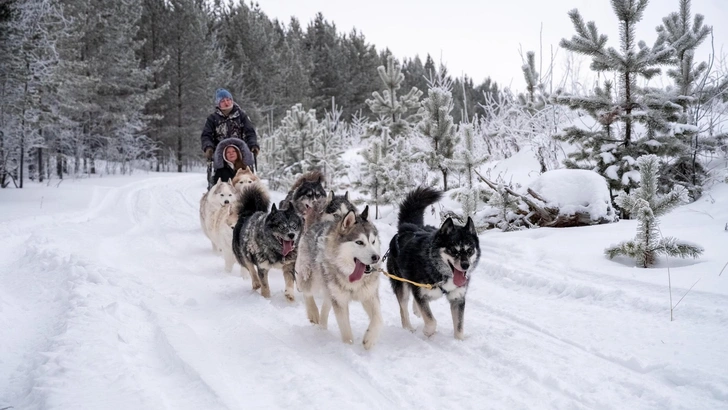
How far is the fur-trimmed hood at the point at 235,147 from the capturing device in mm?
8094

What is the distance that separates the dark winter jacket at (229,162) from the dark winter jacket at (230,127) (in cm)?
34

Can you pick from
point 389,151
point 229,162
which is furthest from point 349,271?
point 389,151

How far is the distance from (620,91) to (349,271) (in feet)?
20.6

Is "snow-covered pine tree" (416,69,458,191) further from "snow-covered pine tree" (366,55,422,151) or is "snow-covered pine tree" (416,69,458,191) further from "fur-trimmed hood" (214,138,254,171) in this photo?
"fur-trimmed hood" (214,138,254,171)

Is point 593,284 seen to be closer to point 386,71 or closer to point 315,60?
point 386,71

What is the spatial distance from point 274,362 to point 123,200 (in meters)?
11.9

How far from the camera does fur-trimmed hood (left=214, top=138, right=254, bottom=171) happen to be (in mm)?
8094

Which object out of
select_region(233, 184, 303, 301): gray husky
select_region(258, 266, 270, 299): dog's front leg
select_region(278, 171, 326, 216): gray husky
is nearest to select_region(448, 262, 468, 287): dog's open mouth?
select_region(233, 184, 303, 301): gray husky

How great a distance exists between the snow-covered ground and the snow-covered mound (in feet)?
3.16

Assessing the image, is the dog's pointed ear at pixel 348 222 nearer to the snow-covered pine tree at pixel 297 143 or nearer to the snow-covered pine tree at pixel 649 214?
the snow-covered pine tree at pixel 649 214

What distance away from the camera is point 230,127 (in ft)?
→ 27.9

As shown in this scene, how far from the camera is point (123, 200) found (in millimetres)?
13055

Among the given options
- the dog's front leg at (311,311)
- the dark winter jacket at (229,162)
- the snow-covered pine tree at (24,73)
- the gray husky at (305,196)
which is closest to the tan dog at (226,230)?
the gray husky at (305,196)

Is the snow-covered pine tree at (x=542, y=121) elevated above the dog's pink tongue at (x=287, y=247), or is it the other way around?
the snow-covered pine tree at (x=542, y=121)
